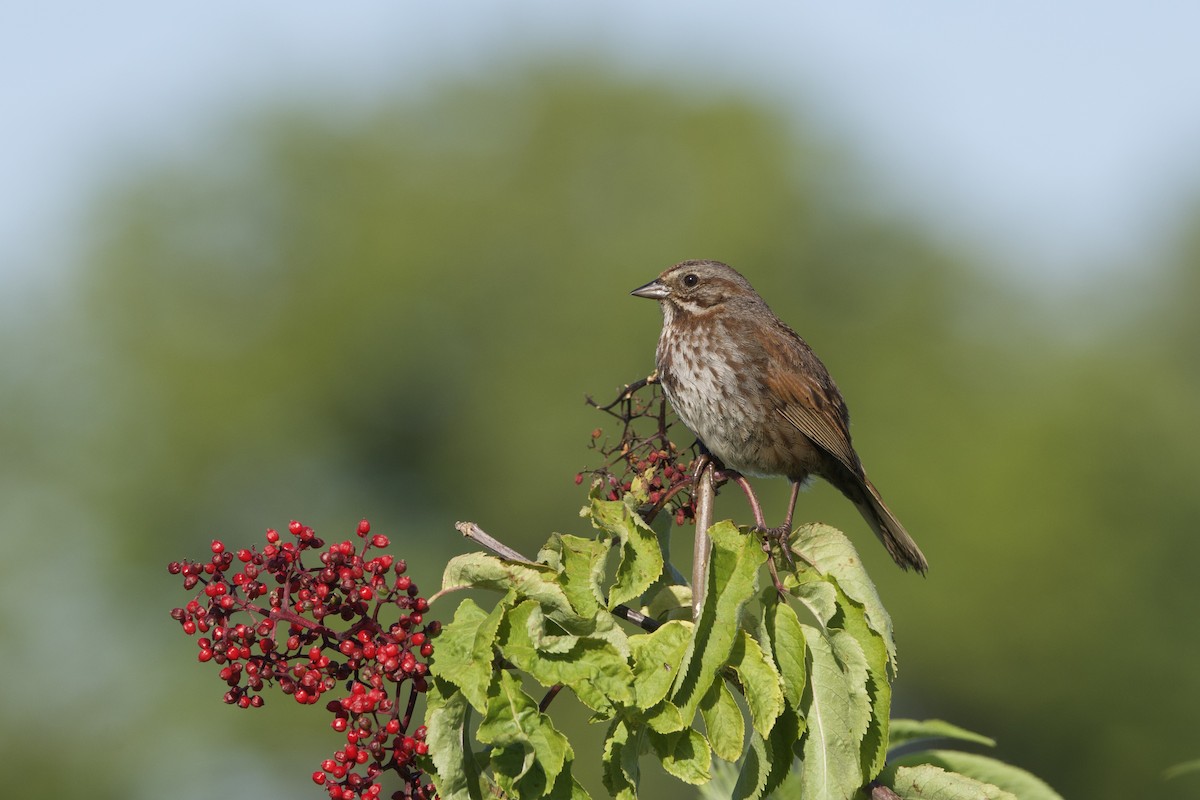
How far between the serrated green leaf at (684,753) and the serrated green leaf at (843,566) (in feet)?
1.55

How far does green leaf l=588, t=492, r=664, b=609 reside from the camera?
3410mm

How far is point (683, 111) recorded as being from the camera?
145ft

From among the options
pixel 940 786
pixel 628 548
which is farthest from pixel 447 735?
pixel 940 786

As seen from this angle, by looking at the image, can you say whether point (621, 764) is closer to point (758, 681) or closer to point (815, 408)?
point (758, 681)

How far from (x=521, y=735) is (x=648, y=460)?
3.39ft

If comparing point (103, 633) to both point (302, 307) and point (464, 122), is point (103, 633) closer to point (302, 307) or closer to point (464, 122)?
point (302, 307)

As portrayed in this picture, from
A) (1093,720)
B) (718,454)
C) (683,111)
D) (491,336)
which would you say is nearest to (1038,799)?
(718,454)

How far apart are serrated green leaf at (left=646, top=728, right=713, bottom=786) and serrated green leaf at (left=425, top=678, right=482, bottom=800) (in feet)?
1.28

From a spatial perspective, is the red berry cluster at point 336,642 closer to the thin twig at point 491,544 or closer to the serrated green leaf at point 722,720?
the thin twig at point 491,544

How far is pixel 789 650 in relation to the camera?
3391mm

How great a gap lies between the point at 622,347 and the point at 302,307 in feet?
32.1

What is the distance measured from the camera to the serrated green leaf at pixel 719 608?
3258mm

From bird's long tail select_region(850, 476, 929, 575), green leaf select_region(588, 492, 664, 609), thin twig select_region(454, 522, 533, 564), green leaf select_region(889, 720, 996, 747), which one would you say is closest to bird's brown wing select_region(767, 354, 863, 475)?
bird's long tail select_region(850, 476, 929, 575)

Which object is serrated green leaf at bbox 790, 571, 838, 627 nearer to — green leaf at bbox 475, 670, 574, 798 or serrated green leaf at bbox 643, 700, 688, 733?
serrated green leaf at bbox 643, 700, 688, 733
